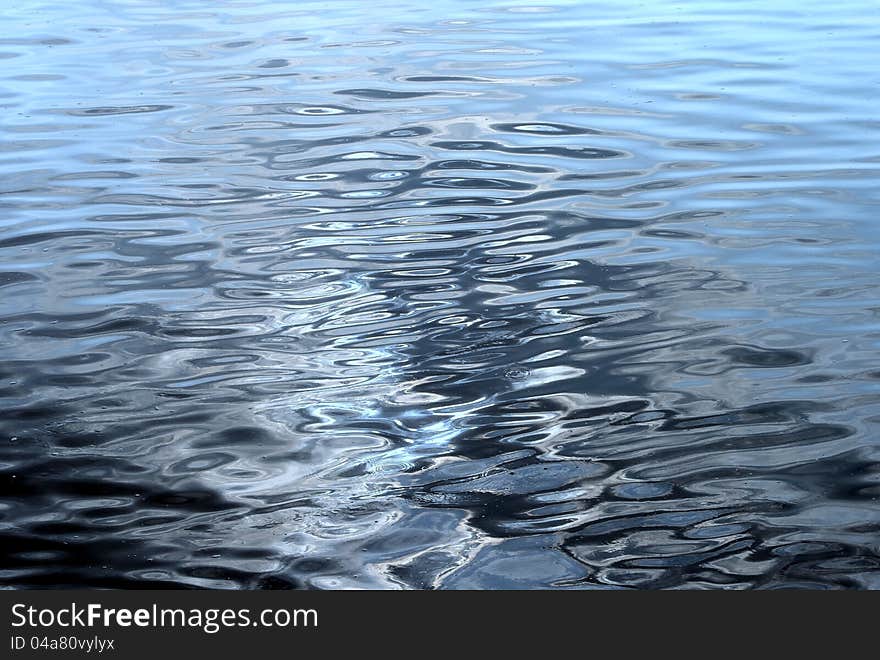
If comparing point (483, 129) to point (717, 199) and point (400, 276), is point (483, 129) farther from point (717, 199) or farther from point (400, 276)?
point (400, 276)

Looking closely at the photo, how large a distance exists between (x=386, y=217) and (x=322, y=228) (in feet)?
1.14

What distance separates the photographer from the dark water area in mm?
3420

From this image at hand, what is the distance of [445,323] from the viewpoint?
15.8 feet

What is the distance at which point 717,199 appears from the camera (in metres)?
6.16

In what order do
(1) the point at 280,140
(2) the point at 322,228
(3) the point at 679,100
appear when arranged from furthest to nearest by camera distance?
1. (3) the point at 679,100
2. (1) the point at 280,140
3. (2) the point at 322,228

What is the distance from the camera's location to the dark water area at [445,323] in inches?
135

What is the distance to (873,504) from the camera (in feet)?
11.5

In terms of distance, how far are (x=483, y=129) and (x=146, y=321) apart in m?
3.17

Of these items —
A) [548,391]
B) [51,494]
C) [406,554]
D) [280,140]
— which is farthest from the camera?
[280,140]

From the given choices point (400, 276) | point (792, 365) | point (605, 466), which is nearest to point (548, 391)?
point (605, 466)

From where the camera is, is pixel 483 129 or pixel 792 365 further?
pixel 483 129

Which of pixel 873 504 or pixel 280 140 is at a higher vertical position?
pixel 280 140

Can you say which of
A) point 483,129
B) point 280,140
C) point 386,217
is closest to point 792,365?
point 386,217

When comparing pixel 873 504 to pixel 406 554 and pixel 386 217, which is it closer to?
pixel 406 554
